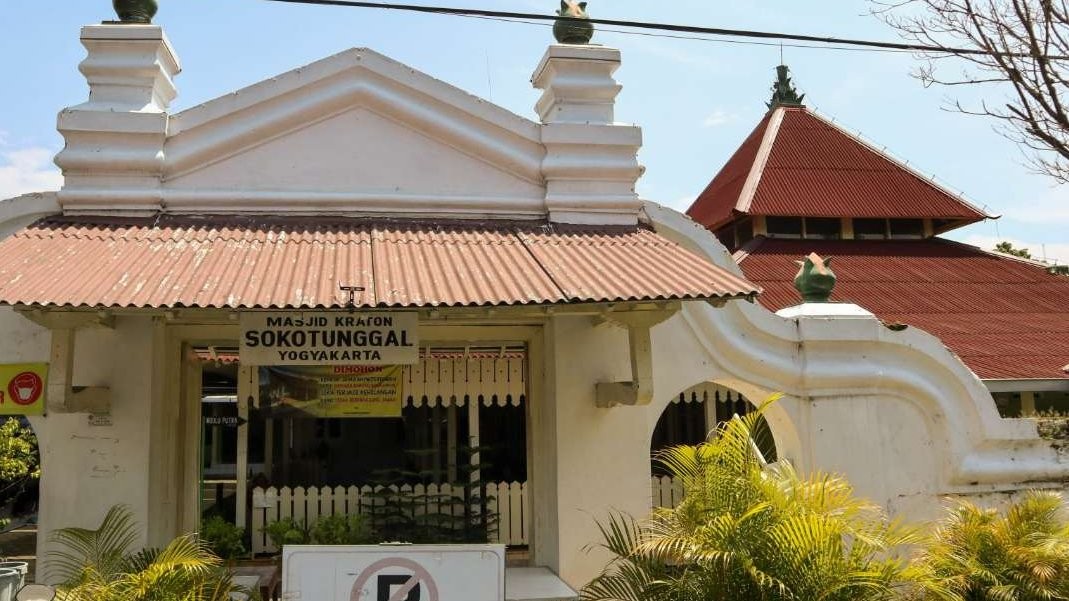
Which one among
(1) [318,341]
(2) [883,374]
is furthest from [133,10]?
(2) [883,374]

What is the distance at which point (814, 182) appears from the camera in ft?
62.3

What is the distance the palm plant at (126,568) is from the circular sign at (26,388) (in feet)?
A: 3.09

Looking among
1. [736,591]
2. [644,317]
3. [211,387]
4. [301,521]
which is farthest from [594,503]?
[211,387]

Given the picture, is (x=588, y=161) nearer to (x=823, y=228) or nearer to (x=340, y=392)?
(x=340, y=392)

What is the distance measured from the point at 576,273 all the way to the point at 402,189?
184cm

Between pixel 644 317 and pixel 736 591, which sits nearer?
pixel 736 591

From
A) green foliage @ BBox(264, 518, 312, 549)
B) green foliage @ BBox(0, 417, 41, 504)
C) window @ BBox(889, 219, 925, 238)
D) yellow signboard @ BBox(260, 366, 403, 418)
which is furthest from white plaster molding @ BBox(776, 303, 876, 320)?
window @ BBox(889, 219, 925, 238)

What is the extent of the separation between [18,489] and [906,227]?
1720 cm

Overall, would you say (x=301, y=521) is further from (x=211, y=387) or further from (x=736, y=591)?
(x=736, y=591)

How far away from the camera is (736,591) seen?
187 inches

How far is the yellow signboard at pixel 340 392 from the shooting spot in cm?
703

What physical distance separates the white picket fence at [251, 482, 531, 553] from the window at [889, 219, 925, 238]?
40.6 feet

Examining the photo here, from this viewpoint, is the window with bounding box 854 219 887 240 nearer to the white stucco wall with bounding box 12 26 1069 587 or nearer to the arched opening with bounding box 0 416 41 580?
the white stucco wall with bounding box 12 26 1069 587

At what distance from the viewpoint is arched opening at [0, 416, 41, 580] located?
33.4ft
